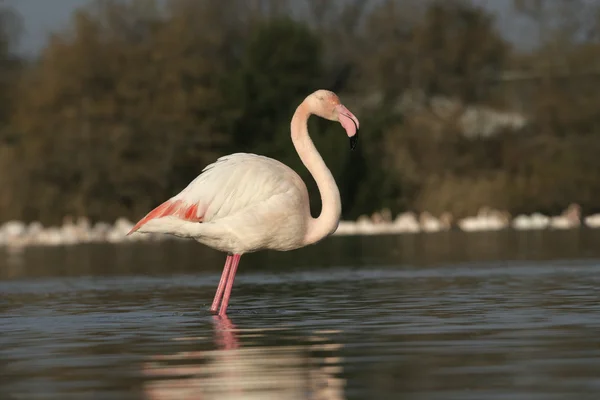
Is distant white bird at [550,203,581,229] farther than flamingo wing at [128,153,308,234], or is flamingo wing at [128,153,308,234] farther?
distant white bird at [550,203,581,229]

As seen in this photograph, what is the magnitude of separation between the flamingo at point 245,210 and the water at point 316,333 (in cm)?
69

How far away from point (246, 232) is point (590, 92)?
54088 mm

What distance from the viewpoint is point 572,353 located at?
921cm

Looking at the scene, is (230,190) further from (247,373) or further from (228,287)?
(247,373)

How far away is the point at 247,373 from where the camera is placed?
8.71 m

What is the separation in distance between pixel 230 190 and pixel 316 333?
2.81 metres

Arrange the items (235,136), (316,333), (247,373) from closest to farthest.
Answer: (247,373), (316,333), (235,136)

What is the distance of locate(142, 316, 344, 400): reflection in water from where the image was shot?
787 centimetres

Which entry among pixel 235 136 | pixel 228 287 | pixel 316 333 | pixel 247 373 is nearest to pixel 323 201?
pixel 228 287

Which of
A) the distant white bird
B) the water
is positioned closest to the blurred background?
the distant white bird

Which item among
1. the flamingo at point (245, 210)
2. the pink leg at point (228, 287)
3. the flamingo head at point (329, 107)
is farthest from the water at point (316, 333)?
the flamingo head at point (329, 107)

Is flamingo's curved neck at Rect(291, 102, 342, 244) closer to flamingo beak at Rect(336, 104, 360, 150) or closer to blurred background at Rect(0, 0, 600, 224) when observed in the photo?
flamingo beak at Rect(336, 104, 360, 150)

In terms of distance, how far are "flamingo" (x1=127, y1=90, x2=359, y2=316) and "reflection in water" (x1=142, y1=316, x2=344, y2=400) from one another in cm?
301

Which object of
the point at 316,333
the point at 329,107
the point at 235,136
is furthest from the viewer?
the point at 235,136
